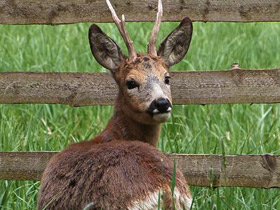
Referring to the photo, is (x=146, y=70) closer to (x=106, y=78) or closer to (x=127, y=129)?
(x=127, y=129)

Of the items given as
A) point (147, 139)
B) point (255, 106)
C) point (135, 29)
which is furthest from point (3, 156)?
point (135, 29)

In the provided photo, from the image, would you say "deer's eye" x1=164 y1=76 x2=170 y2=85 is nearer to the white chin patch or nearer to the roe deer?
the roe deer

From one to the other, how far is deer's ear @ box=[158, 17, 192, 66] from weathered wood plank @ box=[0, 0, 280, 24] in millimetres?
194

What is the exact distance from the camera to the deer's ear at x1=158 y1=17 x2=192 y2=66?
5.32m

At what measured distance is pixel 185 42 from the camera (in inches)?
212

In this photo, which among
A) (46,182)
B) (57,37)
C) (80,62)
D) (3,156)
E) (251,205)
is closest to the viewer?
(46,182)

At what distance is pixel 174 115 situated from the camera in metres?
6.29

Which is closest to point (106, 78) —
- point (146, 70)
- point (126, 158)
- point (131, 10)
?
point (131, 10)

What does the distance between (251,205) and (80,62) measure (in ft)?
7.91

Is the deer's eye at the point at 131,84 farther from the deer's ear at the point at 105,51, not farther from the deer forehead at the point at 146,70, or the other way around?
the deer's ear at the point at 105,51

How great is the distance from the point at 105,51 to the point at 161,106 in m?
0.76

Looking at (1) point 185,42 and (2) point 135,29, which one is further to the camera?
(2) point 135,29

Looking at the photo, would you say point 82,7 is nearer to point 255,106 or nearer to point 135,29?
point 255,106

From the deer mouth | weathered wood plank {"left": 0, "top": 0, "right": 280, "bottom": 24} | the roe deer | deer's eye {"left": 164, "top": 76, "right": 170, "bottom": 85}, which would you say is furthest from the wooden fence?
the deer mouth
